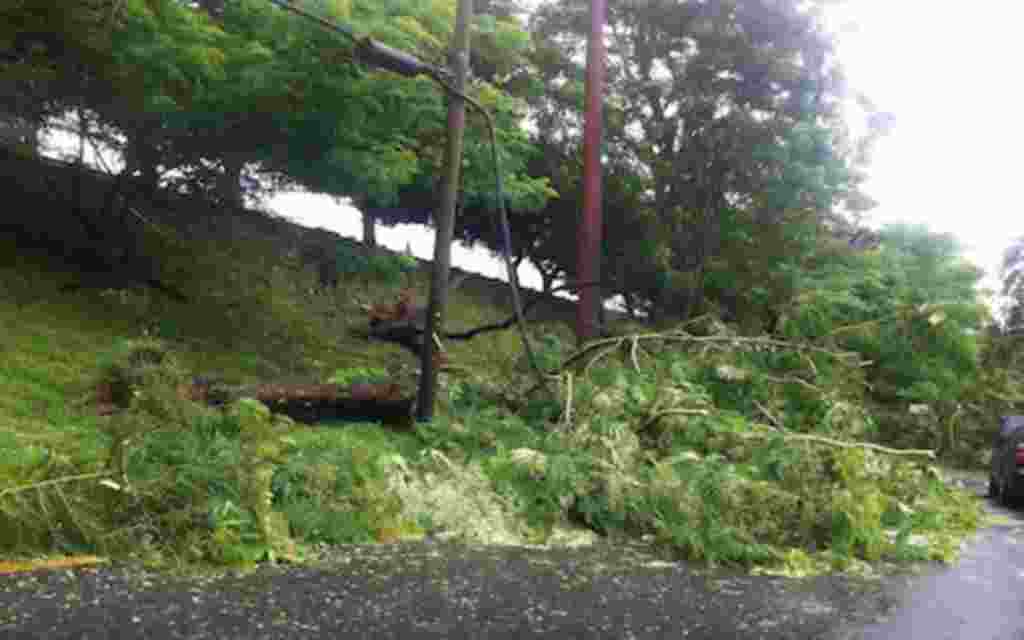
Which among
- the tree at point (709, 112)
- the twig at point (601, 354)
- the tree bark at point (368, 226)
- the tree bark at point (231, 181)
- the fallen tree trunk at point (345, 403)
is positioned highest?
the tree at point (709, 112)

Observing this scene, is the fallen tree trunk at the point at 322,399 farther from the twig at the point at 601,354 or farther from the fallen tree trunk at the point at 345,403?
the twig at the point at 601,354

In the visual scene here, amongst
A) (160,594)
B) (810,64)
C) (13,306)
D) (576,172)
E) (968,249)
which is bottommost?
(160,594)

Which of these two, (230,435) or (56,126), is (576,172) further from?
(230,435)

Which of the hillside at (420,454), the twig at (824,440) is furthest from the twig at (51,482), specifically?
the twig at (824,440)

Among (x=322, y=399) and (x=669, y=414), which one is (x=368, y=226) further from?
(x=669, y=414)

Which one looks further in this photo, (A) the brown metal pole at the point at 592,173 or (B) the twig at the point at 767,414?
(A) the brown metal pole at the point at 592,173

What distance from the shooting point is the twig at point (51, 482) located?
5320 millimetres

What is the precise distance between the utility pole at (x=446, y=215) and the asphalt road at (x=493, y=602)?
242cm

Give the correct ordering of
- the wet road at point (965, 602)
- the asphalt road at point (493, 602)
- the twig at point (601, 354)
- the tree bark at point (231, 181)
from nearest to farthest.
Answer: the asphalt road at point (493, 602)
the wet road at point (965, 602)
the twig at point (601, 354)
the tree bark at point (231, 181)

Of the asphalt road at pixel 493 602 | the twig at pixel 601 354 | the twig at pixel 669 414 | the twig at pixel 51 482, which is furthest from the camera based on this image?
the twig at pixel 601 354

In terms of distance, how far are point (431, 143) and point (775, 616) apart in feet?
29.2

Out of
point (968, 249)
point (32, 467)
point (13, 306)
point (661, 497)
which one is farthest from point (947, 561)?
point (13, 306)

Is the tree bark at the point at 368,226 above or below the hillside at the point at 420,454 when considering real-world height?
above

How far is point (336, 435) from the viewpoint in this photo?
7.88 metres
